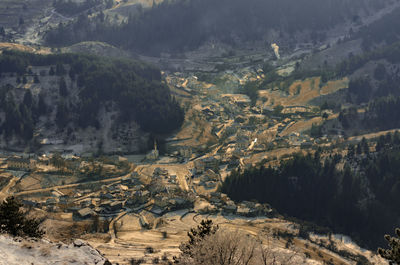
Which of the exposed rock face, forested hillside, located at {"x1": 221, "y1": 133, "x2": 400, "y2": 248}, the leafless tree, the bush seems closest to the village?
forested hillside, located at {"x1": 221, "y1": 133, "x2": 400, "y2": 248}

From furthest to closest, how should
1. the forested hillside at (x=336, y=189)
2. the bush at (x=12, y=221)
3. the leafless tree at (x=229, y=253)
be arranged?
the forested hillside at (x=336, y=189) < the bush at (x=12, y=221) < the leafless tree at (x=229, y=253)

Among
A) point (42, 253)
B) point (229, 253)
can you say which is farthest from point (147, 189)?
point (42, 253)

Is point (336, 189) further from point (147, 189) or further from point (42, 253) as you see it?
point (42, 253)

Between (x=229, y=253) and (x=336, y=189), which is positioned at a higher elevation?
(x=229, y=253)

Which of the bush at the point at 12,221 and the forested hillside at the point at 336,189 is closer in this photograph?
the bush at the point at 12,221

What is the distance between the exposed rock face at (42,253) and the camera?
180ft

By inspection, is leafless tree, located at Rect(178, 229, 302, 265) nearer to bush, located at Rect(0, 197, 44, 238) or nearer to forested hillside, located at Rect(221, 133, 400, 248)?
bush, located at Rect(0, 197, 44, 238)

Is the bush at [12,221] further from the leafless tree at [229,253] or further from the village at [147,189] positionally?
the leafless tree at [229,253]

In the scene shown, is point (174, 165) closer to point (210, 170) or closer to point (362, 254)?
point (210, 170)

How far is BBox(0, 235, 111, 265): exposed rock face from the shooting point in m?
54.8

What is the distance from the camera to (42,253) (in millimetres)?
57375

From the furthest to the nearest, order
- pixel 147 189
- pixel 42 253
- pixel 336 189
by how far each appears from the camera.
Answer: pixel 336 189 < pixel 147 189 < pixel 42 253

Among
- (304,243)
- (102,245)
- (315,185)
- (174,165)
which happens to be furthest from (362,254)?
(174,165)

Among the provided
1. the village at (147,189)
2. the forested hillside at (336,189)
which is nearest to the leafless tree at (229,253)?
the village at (147,189)
